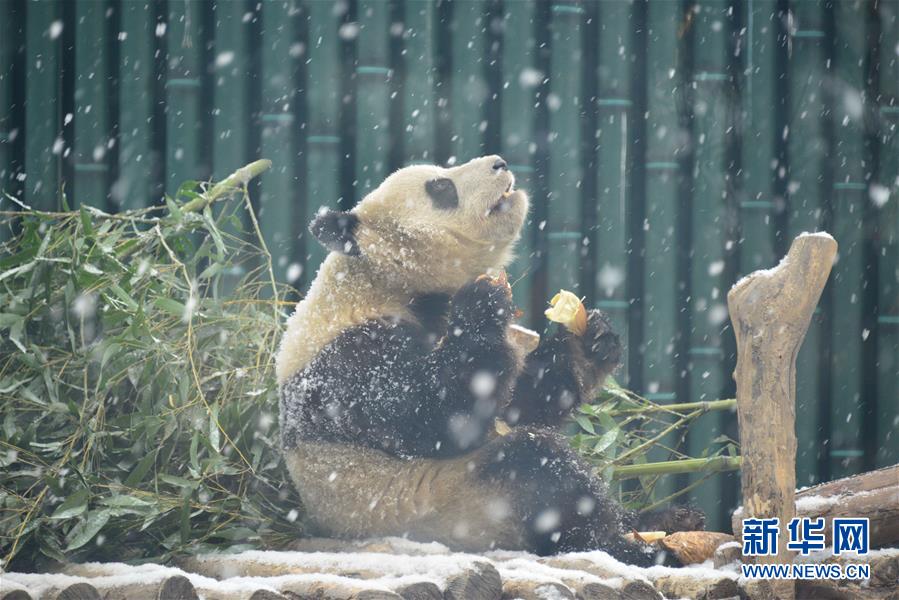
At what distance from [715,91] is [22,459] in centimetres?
273

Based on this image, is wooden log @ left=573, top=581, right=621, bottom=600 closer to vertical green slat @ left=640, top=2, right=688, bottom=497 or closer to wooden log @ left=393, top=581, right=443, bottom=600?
wooden log @ left=393, top=581, right=443, bottom=600

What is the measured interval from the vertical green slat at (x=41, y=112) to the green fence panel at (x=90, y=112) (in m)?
0.07

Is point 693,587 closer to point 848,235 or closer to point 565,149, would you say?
point 565,149

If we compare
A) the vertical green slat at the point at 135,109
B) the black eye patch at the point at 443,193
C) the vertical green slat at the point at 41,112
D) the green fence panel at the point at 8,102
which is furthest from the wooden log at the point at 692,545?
the green fence panel at the point at 8,102

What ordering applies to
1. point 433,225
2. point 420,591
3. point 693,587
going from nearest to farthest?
1. point 420,591
2. point 693,587
3. point 433,225

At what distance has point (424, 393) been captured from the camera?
2.56m

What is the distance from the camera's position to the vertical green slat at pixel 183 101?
12.5 feet

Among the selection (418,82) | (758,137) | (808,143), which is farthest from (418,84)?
(808,143)

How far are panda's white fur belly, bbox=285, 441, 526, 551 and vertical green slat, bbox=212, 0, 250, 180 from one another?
1530 millimetres

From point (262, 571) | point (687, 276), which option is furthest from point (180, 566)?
point (687, 276)

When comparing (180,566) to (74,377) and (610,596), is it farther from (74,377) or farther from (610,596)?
(610,596)

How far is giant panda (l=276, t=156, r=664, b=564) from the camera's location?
2568mm

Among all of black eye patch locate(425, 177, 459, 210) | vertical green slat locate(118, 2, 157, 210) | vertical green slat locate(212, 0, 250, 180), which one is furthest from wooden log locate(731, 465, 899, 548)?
vertical green slat locate(118, 2, 157, 210)

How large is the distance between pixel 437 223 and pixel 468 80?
4.32 feet
